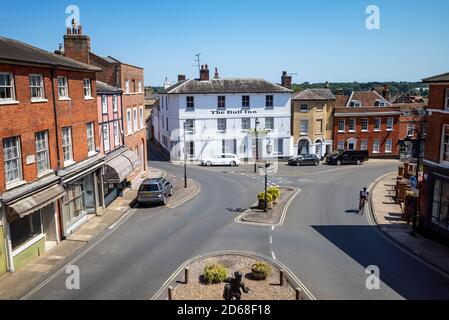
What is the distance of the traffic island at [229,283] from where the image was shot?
46.8ft

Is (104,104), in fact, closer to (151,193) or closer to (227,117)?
(151,193)

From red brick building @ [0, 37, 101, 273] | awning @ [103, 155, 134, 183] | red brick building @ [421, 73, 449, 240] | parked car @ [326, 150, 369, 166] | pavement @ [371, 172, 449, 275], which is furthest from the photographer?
parked car @ [326, 150, 369, 166]

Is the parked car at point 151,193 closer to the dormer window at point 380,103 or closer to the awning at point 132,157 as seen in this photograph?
the awning at point 132,157

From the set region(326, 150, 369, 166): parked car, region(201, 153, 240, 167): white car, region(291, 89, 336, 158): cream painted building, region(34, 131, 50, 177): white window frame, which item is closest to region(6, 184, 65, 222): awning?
region(34, 131, 50, 177): white window frame

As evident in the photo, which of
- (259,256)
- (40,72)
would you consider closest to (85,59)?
(40,72)

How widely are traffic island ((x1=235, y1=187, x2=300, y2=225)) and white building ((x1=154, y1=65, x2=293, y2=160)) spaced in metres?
20.7

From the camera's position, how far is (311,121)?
52906mm

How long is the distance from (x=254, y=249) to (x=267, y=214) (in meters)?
6.86

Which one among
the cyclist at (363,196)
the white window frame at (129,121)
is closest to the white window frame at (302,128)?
the white window frame at (129,121)

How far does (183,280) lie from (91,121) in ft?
46.2

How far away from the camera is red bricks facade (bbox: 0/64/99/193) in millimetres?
17031

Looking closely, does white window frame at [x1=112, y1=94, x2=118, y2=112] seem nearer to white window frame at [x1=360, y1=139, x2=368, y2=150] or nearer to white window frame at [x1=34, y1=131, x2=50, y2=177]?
white window frame at [x1=34, y1=131, x2=50, y2=177]

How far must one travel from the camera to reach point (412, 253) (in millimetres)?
19594
